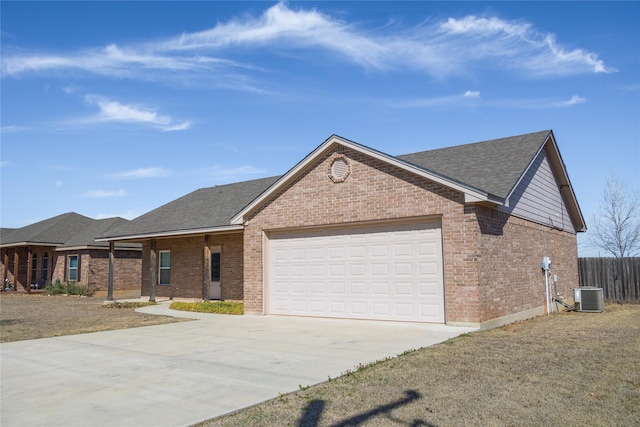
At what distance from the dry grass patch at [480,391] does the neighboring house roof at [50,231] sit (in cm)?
2963

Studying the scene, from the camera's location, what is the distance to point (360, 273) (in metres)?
14.2

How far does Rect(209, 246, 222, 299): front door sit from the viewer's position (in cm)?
2209

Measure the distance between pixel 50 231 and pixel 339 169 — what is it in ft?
85.2

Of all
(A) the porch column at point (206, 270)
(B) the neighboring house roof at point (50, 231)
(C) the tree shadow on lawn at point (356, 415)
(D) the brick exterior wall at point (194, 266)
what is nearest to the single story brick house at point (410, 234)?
(A) the porch column at point (206, 270)

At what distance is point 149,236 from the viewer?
74.4 ft

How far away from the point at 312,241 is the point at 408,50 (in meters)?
6.42

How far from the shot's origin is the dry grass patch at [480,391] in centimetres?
530

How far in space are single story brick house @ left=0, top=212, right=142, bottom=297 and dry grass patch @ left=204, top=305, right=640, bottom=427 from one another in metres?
25.0

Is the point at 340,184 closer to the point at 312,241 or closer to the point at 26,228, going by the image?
the point at 312,241

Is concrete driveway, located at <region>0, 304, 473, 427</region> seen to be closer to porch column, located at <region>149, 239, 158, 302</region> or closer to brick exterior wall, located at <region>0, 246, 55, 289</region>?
porch column, located at <region>149, 239, 158, 302</region>

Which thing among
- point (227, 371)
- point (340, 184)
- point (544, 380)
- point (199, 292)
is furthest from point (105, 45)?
point (544, 380)

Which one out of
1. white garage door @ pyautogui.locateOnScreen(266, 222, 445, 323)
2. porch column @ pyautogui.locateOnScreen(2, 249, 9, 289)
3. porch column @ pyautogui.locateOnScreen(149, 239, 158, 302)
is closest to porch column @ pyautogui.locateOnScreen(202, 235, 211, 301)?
porch column @ pyautogui.locateOnScreen(149, 239, 158, 302)

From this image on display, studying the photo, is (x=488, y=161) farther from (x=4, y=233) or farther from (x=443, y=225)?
(x=4, y=233)

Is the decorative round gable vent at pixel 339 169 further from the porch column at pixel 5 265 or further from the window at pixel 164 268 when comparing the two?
the porch column at pixel 5 265
